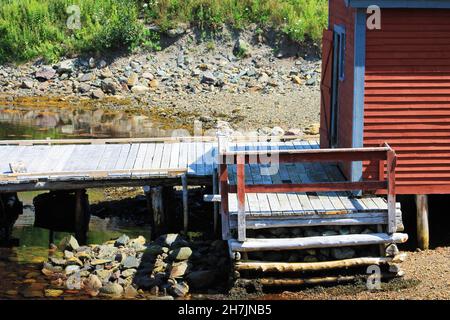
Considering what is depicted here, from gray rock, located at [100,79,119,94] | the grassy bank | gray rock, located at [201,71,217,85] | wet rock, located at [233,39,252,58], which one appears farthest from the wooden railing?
wet rock, located at [233,39,252,58]

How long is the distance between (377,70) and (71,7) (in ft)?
85.9

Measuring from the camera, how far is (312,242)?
14867 millimetres

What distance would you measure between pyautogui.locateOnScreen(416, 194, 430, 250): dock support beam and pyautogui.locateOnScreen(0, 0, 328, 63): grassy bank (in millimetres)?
19538

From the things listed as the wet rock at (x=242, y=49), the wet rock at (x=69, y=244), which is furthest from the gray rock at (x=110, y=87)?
the wet rock at (x=69, y=244)

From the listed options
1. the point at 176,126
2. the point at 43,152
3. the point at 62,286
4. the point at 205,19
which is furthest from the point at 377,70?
the point at 205,19

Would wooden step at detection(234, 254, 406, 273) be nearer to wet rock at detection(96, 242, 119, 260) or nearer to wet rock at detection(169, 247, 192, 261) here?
wet rock at detection(169, 247, 192, 261)

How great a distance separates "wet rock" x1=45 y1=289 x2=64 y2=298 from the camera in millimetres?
15890

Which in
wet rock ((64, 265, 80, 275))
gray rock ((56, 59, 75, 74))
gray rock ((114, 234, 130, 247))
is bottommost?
wet rock ((64, 265, 80, 275))

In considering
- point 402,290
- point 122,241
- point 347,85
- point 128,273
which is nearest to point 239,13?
point 122,241

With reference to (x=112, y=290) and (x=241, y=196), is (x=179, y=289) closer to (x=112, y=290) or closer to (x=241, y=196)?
(x=112, y=290)

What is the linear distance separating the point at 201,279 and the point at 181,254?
885 millimetres

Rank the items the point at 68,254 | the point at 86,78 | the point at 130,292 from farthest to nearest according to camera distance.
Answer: the point at 86,78 → the point at 68,254 → the point at 130,292

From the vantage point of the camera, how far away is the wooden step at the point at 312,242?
48.6 ft

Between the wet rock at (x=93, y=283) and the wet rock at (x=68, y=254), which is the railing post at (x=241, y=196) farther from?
the wet rock at (x=68, y=254)
